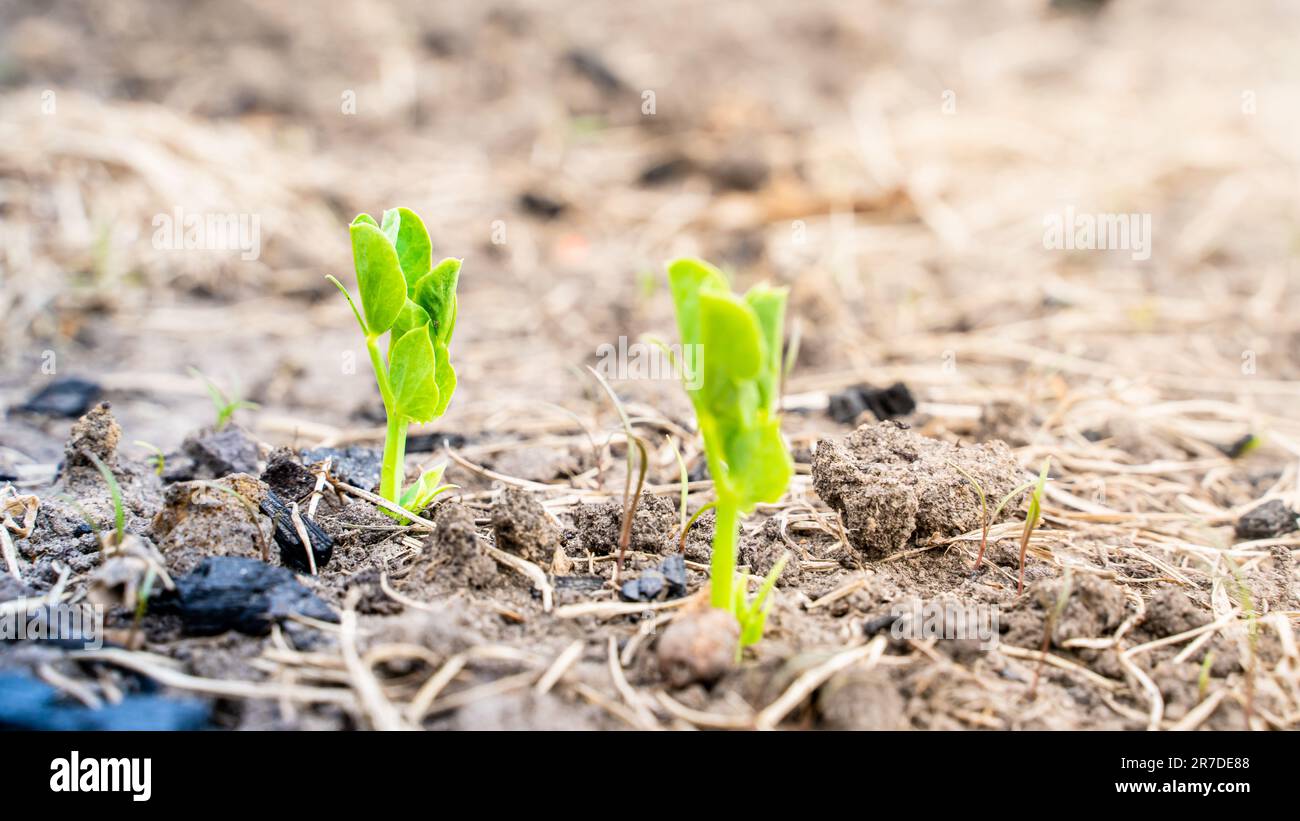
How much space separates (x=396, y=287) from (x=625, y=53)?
4888 mm

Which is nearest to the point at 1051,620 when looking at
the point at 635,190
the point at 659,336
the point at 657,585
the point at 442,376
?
the point at 657,585

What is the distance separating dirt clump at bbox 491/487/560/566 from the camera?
1.90 meters

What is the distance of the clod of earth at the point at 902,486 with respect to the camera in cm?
201

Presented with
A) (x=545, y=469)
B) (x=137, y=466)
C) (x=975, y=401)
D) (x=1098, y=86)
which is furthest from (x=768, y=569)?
(x=1098, y=86)

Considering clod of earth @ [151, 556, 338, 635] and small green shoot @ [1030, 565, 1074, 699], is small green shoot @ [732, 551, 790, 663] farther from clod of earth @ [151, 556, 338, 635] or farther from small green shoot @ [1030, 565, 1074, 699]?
A: clod of earth @ [151, 556, 338, 635]

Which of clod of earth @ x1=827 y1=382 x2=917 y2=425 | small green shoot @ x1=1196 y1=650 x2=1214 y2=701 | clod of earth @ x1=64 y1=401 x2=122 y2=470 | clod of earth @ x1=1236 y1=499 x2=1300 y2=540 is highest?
clod of earth @ x1=827 y1=382 x2=917 y2=425

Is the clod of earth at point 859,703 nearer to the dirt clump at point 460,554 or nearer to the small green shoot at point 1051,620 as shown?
the small green shoot at point 1051,620

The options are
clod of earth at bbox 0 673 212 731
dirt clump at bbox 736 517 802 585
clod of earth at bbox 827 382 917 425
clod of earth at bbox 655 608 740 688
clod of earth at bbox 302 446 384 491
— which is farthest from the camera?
clod of earth at bbox 827 382 917 425

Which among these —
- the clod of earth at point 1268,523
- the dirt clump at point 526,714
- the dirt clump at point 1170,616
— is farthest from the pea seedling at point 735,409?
the clod of earth at point 1268,523

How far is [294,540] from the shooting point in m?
1.91

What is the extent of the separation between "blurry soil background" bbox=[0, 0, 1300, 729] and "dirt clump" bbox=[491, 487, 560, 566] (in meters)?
0.01

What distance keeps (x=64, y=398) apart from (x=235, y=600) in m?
1.66

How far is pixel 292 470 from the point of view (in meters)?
2.13

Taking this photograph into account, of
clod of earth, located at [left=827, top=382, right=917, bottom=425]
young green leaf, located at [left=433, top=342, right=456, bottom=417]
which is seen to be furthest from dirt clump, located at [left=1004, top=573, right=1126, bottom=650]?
young green leaf, located at [left=433, top=342, right=456, bottom=417]
